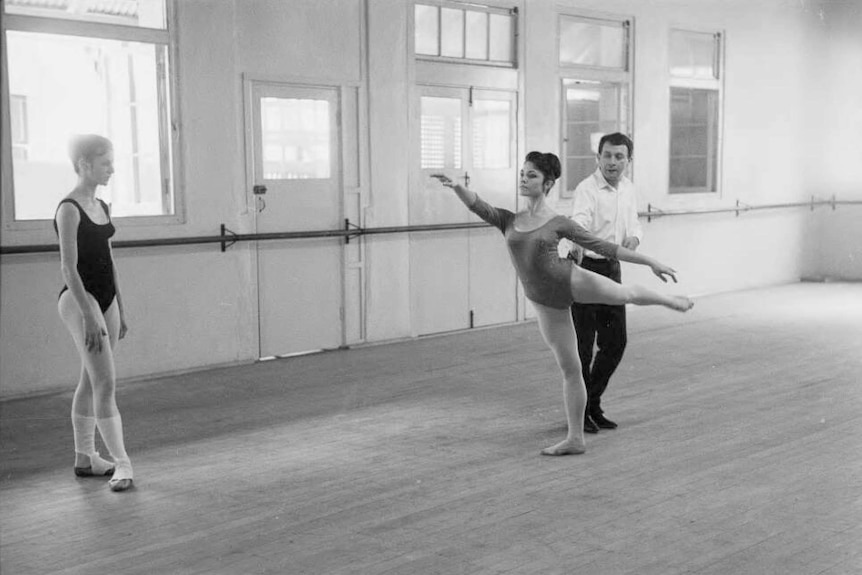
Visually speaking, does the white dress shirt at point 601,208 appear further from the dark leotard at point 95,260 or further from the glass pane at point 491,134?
the glass pane at point 491,134

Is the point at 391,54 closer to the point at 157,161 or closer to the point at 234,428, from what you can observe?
the point at 157,161

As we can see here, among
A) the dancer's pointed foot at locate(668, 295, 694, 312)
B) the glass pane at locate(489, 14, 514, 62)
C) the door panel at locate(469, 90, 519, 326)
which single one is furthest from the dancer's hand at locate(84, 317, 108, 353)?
the glass pane at locate(489, 14, 514, 62)

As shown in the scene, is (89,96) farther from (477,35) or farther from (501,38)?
(501,38)

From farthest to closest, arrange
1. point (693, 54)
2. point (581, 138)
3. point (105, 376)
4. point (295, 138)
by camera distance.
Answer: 1. point (693, 54)
2. point (581, 138)
3. point (295, 138)
4. point (105, 376)

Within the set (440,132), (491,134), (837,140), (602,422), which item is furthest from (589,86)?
(602,422)

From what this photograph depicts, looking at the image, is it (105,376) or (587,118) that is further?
(587,118)

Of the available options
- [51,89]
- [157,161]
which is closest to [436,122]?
[157,161]

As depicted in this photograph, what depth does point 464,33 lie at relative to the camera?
367 inches

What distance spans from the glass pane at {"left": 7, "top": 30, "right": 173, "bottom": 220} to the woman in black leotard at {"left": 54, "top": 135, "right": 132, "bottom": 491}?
2249mm

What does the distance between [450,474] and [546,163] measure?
149 cm

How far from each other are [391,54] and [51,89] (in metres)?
2.91

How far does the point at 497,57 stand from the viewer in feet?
31.7

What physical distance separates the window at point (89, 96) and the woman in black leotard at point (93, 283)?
6.96 ft

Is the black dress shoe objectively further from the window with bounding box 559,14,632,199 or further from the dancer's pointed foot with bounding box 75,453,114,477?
the window with bounding box 559,14,632,199
